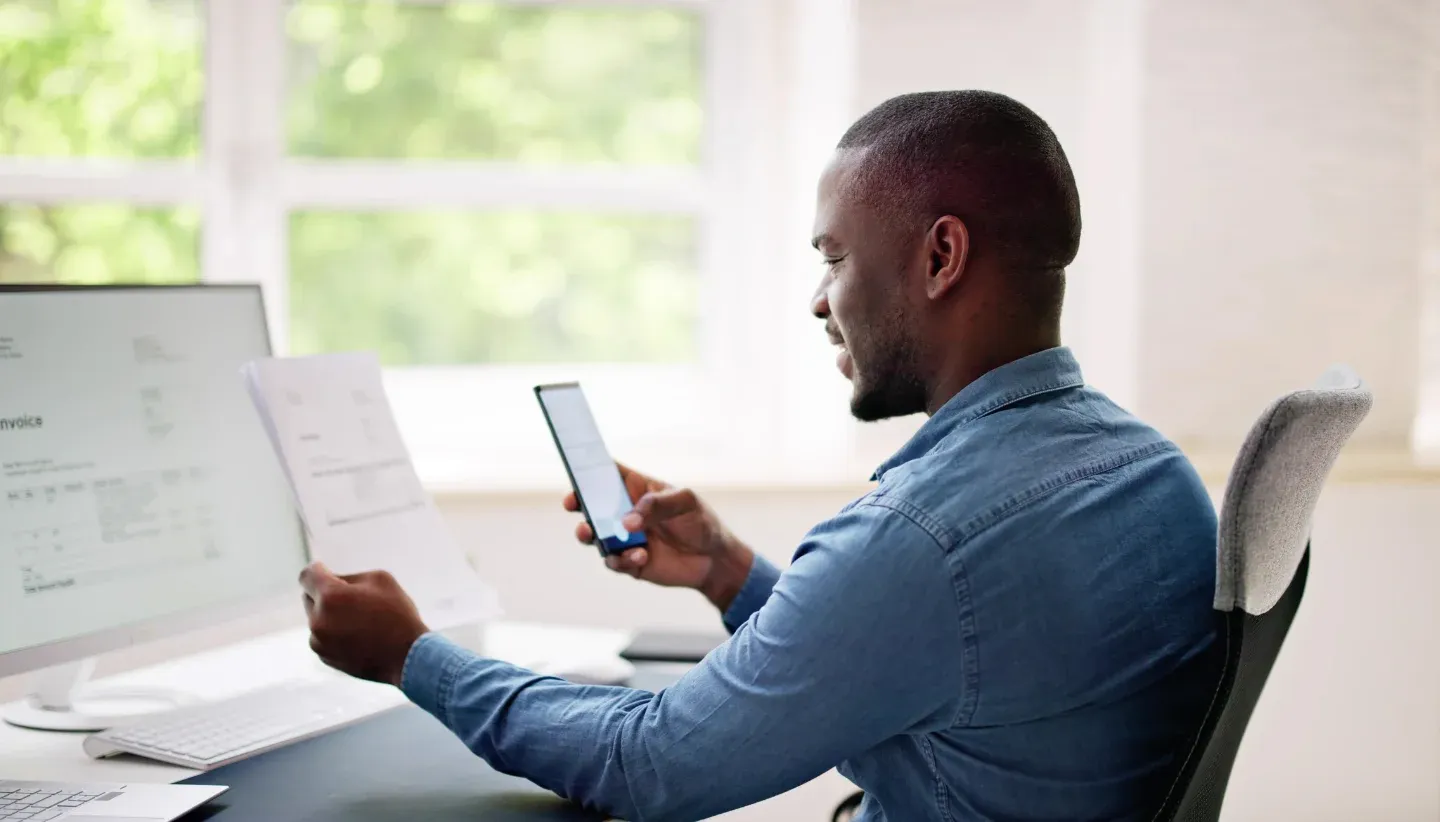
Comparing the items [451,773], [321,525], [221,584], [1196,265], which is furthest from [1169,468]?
[1196,265]

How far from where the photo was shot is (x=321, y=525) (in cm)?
129

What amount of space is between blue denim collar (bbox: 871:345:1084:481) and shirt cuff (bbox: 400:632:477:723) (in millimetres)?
417

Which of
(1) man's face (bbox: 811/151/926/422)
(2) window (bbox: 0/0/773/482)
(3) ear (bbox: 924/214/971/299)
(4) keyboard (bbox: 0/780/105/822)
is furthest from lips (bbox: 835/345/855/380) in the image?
(2) window (bbox: 0/0/773/482)

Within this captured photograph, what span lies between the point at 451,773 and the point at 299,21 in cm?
192

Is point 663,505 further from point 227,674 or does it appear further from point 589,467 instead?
point 227,674

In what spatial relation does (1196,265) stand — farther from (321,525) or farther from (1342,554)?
(321,525)

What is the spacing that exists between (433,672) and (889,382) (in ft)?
1.54

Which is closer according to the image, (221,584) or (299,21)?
(221,584)

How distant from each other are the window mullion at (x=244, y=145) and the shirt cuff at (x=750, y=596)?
4.76ft

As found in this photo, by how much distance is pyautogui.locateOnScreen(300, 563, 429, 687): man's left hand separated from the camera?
1.18m

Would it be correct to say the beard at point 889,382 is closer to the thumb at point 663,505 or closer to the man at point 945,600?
the man at point 945,600

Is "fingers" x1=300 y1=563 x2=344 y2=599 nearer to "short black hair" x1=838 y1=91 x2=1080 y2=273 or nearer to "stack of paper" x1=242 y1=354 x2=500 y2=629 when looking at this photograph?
"stack of paper" x1=242 y1=354 x2=500 y2=629

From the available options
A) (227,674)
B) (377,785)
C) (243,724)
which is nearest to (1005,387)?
(377,785)

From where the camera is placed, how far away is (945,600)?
966mm
